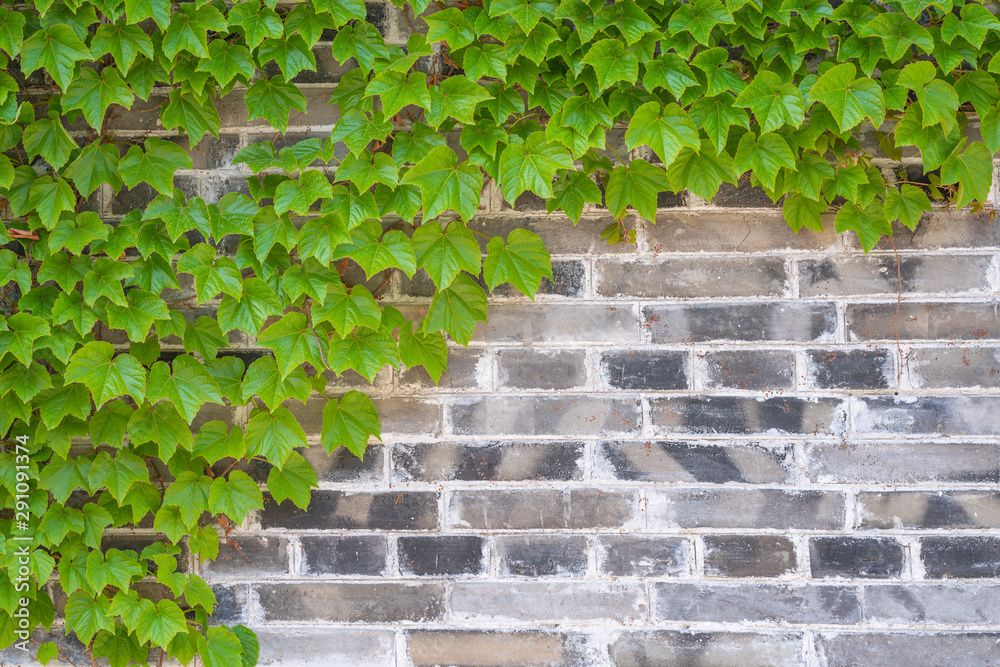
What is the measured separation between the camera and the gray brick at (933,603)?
109 cm

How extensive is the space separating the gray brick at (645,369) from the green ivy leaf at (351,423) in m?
0.45

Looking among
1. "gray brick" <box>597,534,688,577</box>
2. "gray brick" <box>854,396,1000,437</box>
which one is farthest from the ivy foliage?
"gray brick" <box>597,534,688,577</box>

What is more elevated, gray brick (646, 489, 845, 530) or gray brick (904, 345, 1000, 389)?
gray brick (904, 345, 1000, 389)

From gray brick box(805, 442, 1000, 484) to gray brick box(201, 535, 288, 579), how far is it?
104 centimetres

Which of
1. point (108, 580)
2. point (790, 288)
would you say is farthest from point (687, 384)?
point (108, 580)

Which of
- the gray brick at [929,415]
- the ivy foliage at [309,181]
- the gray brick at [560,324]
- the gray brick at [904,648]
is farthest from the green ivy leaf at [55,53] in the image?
the gray brick at [904,648]

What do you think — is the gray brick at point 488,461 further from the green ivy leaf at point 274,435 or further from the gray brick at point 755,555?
the gray brick at point 755,555

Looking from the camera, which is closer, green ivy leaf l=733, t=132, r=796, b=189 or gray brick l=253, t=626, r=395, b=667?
green ivy leaf l=733, t=132, r=796, b=189

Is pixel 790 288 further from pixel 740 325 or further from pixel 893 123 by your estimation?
pixel 893 123

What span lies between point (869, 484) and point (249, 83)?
138 centimetres

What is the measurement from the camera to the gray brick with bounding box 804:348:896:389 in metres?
1.09

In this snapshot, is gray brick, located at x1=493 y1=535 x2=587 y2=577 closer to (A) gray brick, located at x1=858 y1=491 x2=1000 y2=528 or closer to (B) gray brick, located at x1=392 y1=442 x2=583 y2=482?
(B) gray brick, located at x1=392 y1=442 x2=583 y2=482

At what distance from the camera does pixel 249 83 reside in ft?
3.59

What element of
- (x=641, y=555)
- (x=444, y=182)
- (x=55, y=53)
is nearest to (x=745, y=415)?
(x=641, y=555)
